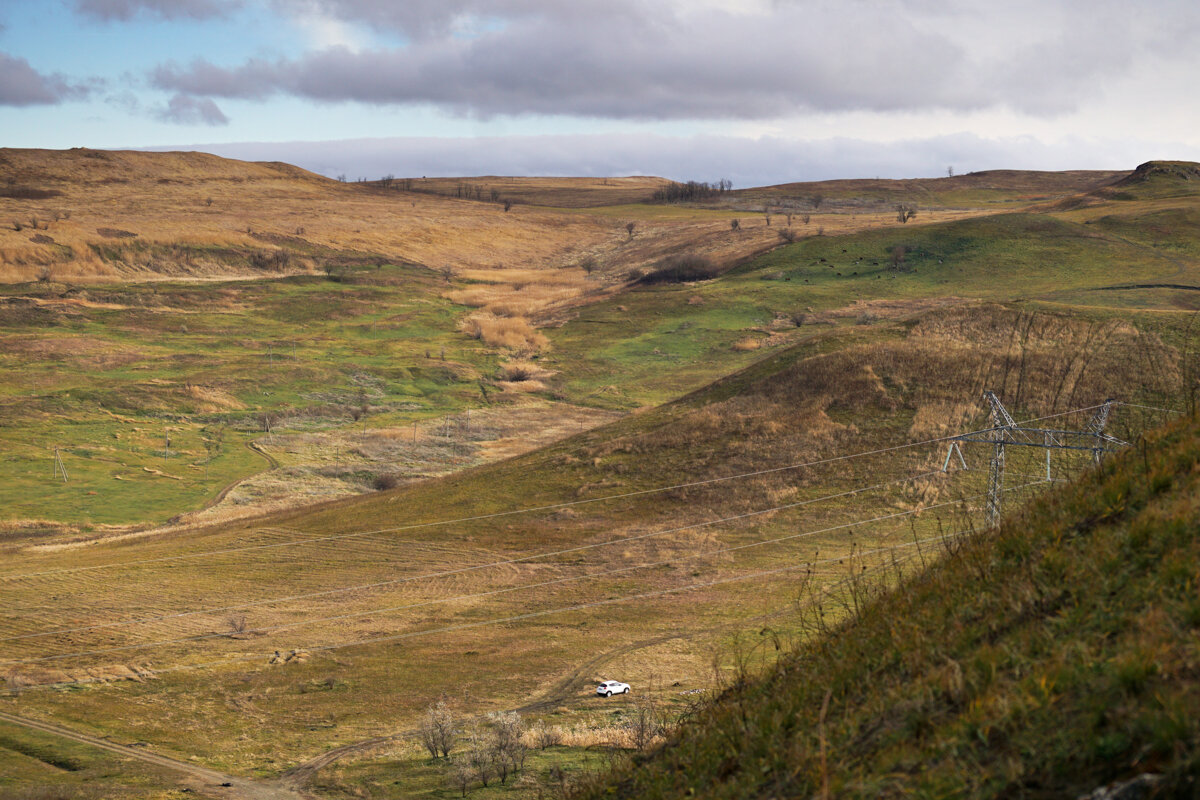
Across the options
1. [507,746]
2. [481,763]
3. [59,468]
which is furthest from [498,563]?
[59,468]

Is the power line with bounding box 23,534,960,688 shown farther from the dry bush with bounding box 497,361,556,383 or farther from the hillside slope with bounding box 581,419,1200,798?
the dry bush with bounding box 497,361,556,383

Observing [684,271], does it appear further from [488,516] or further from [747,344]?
[488,516]

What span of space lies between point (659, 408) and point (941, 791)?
211 feet

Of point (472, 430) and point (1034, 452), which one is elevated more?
point (1034, 452)

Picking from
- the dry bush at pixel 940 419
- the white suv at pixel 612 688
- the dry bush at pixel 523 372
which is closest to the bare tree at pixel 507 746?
the white suv at pixel 612 688

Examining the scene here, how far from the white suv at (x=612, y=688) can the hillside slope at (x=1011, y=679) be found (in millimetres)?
23844

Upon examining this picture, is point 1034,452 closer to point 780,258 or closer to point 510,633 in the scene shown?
point 510,633

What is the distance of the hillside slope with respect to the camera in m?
7.09

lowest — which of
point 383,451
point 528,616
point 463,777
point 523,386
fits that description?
point 383,451

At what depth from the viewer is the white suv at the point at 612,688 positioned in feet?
116

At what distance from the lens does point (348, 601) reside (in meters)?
48.7

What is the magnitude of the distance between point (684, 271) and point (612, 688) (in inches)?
5113

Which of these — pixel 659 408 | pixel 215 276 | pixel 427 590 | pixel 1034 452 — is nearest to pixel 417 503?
pixel 427 590

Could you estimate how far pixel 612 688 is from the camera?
35.9m
